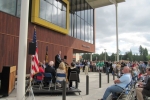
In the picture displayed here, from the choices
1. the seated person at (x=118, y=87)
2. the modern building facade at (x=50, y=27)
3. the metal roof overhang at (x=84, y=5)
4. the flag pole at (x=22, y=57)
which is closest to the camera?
the seated person at (x=118, y=87)

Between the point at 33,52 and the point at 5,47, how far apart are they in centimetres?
707

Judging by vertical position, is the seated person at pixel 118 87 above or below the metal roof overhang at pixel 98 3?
below

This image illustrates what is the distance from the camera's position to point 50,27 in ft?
57.3

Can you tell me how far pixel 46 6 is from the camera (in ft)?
55.8

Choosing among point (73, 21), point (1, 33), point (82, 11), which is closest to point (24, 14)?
point (1, 33)

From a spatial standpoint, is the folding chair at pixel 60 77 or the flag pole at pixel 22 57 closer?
the flag pole at pixel 22 57

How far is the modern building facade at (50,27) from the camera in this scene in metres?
12.6

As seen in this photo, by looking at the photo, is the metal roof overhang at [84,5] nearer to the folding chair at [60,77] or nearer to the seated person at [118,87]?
the folding chair at [60,77]

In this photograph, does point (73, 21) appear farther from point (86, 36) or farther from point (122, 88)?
point (122, 88)

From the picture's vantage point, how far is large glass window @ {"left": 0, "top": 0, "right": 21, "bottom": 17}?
40.5ft

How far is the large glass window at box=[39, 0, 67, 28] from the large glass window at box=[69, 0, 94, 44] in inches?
161

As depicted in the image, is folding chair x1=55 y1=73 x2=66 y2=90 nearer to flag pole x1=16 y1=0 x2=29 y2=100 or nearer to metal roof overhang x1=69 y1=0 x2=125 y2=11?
flag pole x1=16 y1=0 x2=29 y2=100

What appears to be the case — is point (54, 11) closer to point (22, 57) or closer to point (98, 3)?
point (22, 57)

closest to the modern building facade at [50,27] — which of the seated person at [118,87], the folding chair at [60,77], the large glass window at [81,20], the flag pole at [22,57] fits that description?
the large glass window at [81,20]
